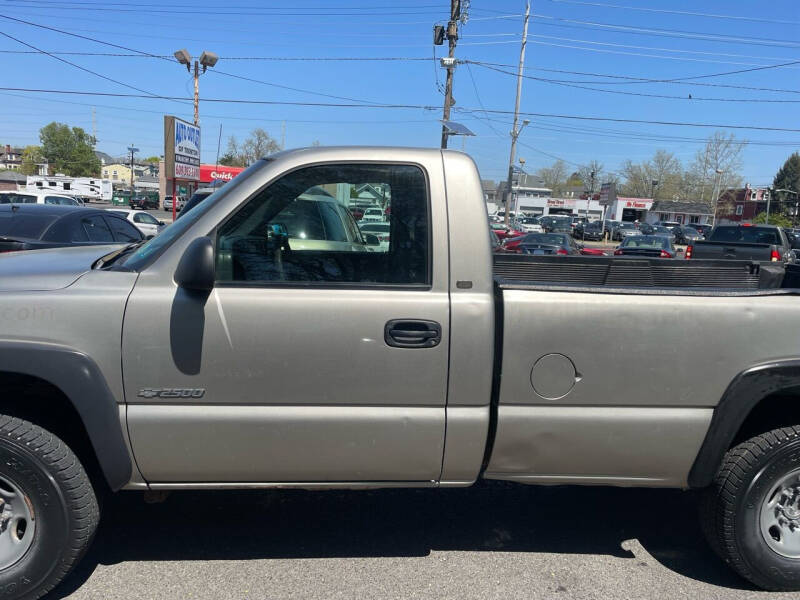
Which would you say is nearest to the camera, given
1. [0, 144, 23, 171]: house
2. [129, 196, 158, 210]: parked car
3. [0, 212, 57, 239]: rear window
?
[0, 212, 57, 239]: rear window

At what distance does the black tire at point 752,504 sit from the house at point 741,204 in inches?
3994

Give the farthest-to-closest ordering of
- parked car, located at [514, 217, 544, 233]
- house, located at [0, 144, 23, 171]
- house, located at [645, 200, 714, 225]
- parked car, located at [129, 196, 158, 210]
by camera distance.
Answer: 1. house, located at [0, 144, 23, 171]
2. house, located at [645, 200, 714, 225]
3. parked car, located at [129, 196, 158, 210]
4. parked car, located at [514, 217, 544, 233]

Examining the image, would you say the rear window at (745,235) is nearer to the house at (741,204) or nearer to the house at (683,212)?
the house at (683,212)

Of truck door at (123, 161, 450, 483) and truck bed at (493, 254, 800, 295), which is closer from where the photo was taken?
truck door at (123, 161, 450, 483)

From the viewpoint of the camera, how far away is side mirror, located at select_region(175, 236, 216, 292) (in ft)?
7.61

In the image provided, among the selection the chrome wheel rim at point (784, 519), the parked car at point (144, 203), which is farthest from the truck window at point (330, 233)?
the parked car at point (144, 203)

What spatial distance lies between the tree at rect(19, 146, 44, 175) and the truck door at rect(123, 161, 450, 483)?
131195mm

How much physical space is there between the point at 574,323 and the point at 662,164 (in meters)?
110

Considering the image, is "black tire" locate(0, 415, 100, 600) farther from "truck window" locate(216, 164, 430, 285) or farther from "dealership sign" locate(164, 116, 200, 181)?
"dealership sign" locate(164, 116, 200, 181)

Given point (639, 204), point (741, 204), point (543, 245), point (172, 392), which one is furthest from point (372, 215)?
point (741, 204)

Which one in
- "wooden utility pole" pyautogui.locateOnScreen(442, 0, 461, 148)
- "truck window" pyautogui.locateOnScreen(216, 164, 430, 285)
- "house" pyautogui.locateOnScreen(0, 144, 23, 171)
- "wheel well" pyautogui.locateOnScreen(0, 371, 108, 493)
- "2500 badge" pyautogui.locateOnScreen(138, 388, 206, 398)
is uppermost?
"house" pyautogui.locateOnScreen(0, 144, 23, 171)

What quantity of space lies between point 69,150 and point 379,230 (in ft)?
432

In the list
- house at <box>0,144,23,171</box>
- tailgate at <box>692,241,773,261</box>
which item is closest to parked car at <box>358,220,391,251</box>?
tailgate at <box>692,241,773,261</box>

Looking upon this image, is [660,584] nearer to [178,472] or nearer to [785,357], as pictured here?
[785,357]
